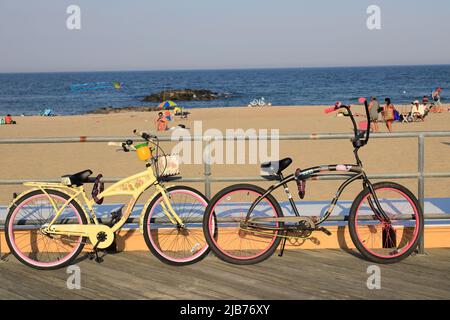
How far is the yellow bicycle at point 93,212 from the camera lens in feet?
16.4

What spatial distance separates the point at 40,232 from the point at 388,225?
2.90m

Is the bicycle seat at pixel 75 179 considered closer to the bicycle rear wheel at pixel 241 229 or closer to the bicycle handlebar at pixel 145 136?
the bicycle handlebar at pixel 145 136

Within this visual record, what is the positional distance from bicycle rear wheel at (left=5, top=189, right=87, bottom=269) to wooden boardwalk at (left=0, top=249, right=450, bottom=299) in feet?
0.39

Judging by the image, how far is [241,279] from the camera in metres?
4.68

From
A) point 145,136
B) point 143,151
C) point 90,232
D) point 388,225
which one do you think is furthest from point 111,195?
point 388,225

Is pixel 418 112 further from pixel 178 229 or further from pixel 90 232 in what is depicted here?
pixel 90 232
